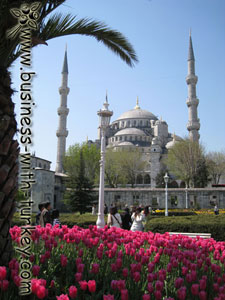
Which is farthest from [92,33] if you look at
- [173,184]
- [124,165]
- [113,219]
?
[173,184]

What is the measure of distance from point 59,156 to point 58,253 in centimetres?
4419

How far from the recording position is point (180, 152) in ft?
118

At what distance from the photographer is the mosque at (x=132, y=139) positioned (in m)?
27.2

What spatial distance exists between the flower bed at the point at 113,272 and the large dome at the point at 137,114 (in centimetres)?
7188

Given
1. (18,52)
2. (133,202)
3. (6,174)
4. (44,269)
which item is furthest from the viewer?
(133,202)

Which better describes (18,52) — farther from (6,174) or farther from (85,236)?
(85,236)

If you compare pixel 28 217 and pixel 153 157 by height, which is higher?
pixel 153 157

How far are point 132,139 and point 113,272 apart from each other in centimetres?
6369

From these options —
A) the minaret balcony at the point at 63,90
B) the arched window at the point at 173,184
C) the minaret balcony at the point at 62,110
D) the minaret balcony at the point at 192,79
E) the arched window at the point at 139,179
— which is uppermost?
the minaret balcony at the point at 192,79

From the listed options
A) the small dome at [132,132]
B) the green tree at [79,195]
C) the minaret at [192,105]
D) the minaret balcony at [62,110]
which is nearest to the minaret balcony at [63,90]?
the minaret balcony at [62,110]

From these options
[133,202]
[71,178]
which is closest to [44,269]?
[71,178]

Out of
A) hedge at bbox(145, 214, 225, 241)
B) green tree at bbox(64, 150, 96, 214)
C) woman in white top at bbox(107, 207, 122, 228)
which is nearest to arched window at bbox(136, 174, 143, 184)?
green tree at bbox(64, 150, 96, 214)

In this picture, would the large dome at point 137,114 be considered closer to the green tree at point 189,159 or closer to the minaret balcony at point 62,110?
the minaret balcony at point 62,110

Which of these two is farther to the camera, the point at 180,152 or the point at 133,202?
the point at 180,152
